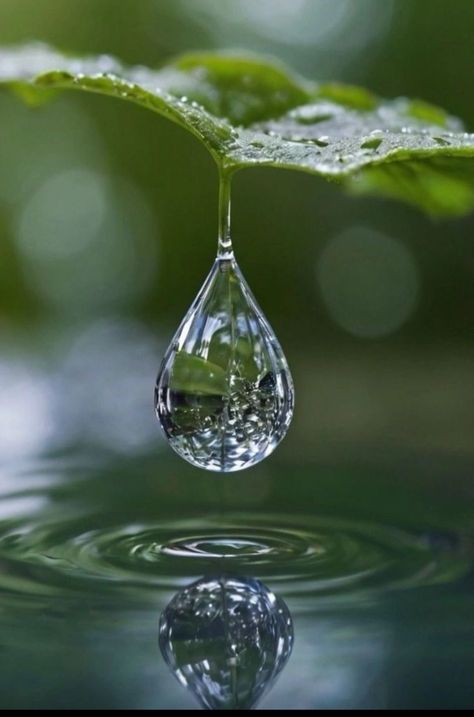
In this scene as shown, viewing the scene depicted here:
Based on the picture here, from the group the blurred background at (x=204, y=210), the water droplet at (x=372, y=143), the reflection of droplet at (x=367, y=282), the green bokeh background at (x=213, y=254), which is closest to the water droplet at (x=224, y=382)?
the water droplet at (x=372, y=143)

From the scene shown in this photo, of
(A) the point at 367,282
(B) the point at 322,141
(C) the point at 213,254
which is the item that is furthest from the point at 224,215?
(C) the point at 213,254

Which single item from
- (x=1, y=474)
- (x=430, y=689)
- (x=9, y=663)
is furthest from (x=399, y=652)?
(x=1, y=474)

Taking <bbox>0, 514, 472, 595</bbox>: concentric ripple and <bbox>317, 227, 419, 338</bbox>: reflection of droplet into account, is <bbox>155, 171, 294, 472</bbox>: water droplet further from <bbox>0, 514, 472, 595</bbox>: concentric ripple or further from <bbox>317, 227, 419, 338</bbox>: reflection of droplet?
<bbox>317, 227, 419, 338</bbox>: reflection of droplet

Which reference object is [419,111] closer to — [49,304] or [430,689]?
[430,689]

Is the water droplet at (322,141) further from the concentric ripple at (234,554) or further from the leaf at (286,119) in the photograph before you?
the concentric ripple at (234,554)

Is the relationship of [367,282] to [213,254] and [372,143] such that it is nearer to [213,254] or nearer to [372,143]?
[213,254]

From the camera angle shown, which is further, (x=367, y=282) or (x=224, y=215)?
(x=367, y=282)
